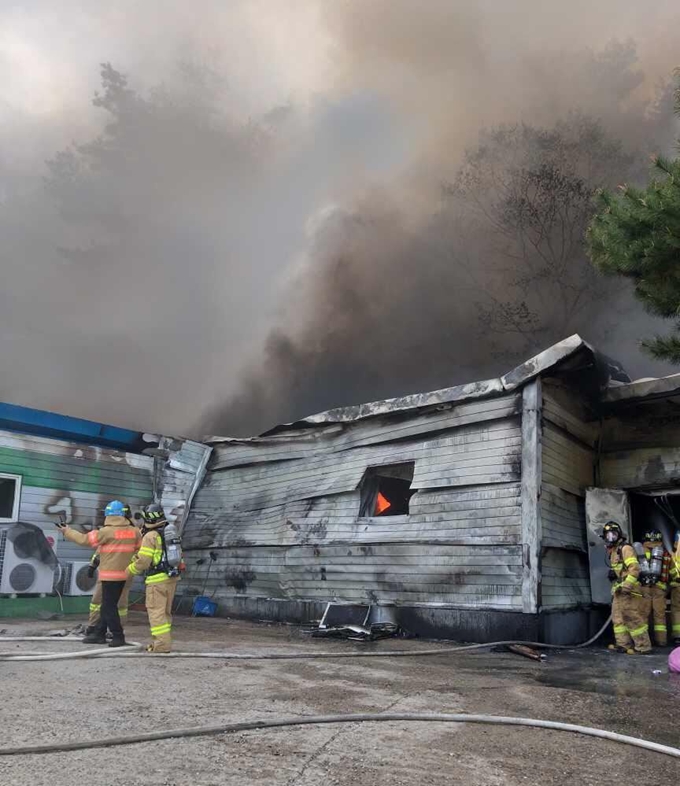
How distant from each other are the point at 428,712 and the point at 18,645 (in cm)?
488

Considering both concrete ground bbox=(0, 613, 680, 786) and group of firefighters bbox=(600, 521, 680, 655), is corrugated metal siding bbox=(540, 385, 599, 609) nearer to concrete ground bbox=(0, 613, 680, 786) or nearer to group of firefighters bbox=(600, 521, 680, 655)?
group of firefighters bbox=(600, 521, 680, 655)

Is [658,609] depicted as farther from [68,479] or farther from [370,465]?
[68,479]

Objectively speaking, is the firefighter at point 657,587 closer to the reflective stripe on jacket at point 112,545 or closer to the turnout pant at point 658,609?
the turnout pant at point 658,609

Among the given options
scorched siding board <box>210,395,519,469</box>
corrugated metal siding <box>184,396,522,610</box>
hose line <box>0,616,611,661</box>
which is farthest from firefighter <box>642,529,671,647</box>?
scorched siding board <box>210,395,519,469</box>

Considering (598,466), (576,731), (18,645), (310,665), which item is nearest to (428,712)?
(576,731)

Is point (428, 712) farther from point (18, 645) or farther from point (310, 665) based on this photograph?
point (18, 645)

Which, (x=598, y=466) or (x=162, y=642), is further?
(x=598, y=466)

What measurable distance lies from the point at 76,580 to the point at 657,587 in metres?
9.17

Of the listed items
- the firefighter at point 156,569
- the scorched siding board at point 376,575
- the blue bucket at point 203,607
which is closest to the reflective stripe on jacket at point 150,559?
the firefighter at point 156,569

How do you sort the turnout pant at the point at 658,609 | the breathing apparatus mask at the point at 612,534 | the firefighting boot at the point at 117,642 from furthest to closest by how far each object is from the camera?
1. the turnout pant at the point at 658,609
2. the breathing apparatus mask at the point at 612,534
3. the firefighting boot at the point at 117,642

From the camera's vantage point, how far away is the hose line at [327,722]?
317 cm

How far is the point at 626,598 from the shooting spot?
8250mm

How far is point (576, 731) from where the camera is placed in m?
3.76

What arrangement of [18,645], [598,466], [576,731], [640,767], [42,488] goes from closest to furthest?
[640,767] < [576,731] < [18,645] < [598,466] < [42,488]
